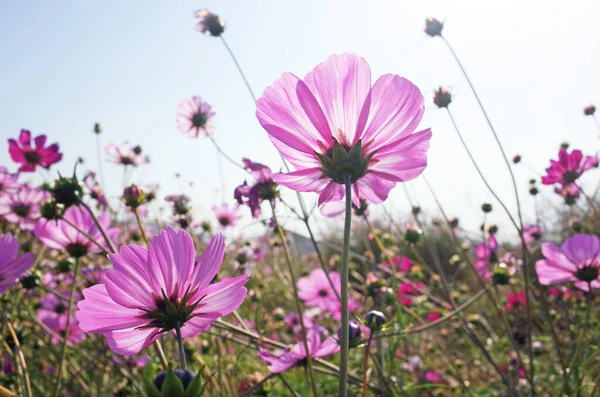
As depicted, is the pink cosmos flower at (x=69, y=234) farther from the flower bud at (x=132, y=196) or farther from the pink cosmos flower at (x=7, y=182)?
the pink cosmos flower at (x=7, y=182)

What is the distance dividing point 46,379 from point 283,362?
55.8 inches

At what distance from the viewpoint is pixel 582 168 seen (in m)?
1.62

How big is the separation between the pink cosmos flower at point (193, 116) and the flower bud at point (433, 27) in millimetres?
838

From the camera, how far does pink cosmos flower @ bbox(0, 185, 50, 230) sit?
1863 millimetres

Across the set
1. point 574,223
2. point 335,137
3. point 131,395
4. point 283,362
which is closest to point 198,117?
point 131,395

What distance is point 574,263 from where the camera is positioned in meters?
1.13

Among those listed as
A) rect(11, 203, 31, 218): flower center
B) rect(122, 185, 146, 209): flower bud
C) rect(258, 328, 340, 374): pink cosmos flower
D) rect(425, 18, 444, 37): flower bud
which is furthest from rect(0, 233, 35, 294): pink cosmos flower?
rect(425, 18, 444, 37): flower bud

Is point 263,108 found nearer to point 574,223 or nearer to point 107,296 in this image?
point 107,296

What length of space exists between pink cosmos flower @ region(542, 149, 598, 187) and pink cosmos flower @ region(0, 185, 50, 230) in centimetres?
182

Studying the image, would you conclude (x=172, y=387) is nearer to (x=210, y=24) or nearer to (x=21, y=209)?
(x=210, y=24)

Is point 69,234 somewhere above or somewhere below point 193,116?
below

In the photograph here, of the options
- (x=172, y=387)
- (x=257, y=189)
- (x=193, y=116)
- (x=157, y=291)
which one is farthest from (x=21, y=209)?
(x=172, y=387)

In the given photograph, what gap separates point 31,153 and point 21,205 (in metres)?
0.34

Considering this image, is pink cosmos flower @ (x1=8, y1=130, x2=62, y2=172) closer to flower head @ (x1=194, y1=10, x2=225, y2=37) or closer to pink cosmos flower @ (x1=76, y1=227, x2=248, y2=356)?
flower head @ (x1=194, y1=10, x2=225, y2=37)
